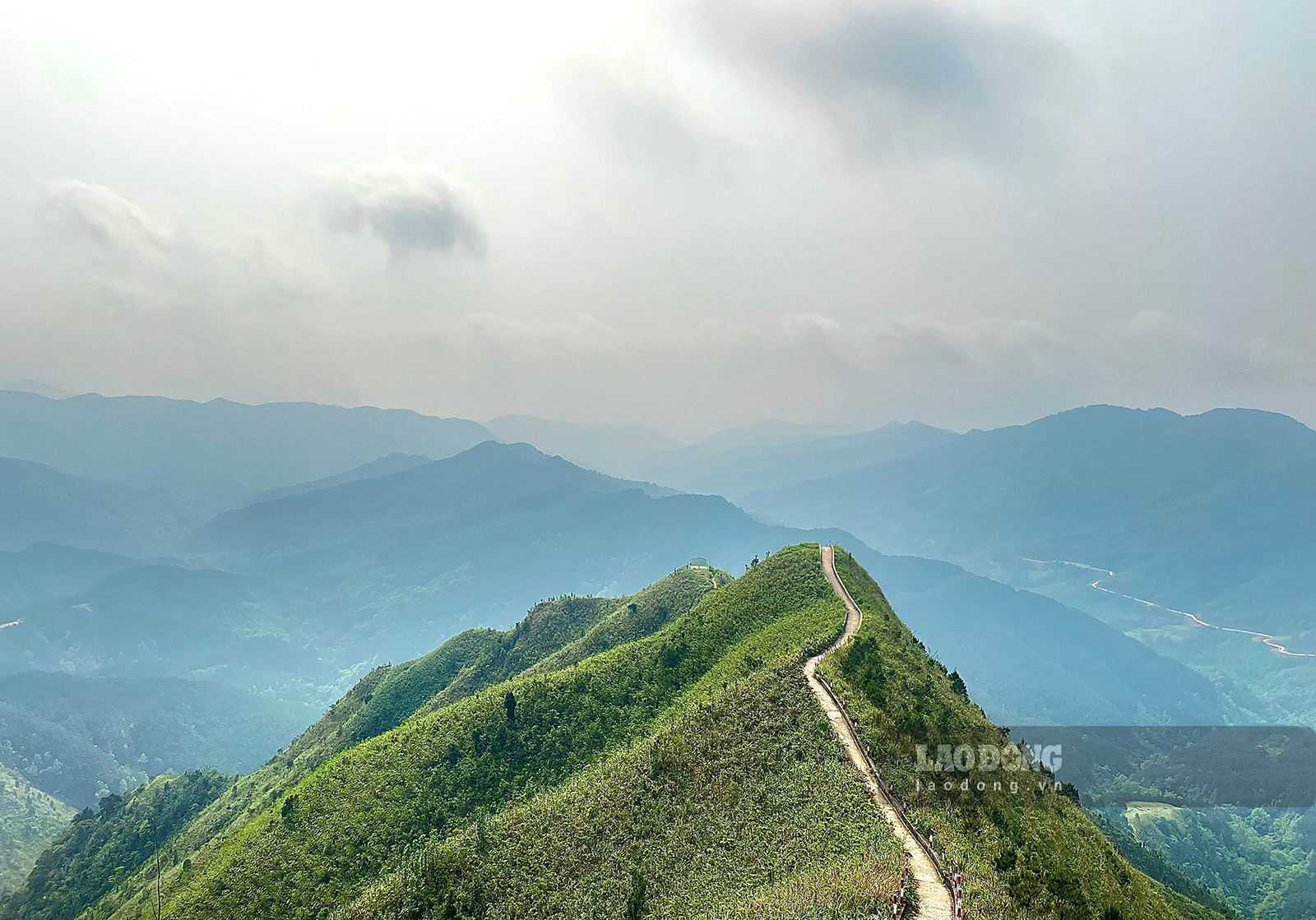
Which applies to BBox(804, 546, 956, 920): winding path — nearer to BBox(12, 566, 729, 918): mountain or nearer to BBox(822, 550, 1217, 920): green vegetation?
BBox(822, 550, 1217, 920): green vegetation

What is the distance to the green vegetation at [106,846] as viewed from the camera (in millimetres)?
89500

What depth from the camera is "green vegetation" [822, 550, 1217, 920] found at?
28.0m

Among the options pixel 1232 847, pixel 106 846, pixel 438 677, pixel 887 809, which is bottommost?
pixel 1232 847

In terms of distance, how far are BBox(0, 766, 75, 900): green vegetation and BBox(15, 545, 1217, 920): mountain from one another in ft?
318

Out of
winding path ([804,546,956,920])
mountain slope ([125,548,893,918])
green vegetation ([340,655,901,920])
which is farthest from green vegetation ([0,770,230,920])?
winding path ([804,546,956,920])

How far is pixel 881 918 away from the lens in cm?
2359

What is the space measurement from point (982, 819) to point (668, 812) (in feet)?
58.6

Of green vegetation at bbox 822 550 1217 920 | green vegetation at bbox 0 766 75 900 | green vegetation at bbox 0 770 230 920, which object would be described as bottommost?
green vegetation at bbox 0 766 75 900

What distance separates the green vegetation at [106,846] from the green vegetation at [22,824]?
28.4m

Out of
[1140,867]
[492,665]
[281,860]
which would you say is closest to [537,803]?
[281,860]

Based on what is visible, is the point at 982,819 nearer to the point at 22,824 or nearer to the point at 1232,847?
the point at 1232,847

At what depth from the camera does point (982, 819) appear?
34.0 meters

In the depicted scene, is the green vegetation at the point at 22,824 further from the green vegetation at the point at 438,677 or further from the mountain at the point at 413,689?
the green vegetation at the point at 438,677

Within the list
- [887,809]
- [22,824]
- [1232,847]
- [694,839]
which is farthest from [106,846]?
[1232,847]
